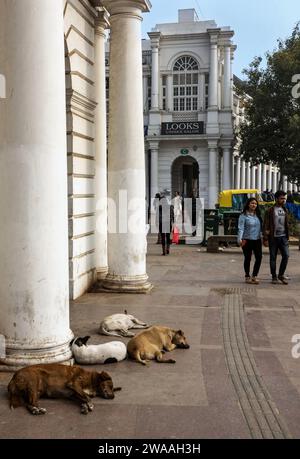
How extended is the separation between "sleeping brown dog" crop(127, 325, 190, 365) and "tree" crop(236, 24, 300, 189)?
84.9 feet

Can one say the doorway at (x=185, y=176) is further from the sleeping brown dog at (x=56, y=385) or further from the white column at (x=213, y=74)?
the sleeping brown dog at (x=56, y=385)

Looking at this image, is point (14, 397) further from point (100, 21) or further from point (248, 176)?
point (248, 176)

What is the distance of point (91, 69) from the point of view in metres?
10.5

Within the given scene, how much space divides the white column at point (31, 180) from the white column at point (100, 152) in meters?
5.13

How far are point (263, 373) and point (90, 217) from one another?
220 inches

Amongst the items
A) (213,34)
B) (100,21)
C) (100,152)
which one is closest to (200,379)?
(100,152)

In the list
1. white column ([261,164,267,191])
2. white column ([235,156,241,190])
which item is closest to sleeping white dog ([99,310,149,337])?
white column ([235,156,241,190])

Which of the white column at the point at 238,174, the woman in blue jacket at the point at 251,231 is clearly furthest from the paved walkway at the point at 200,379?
the white column at the point at 238,174

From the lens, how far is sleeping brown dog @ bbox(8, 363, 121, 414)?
4832 millimetres

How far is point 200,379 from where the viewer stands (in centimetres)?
558

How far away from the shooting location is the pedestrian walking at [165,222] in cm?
1636

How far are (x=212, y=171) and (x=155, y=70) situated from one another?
7785mm

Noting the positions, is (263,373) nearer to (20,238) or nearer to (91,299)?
(20,238)
